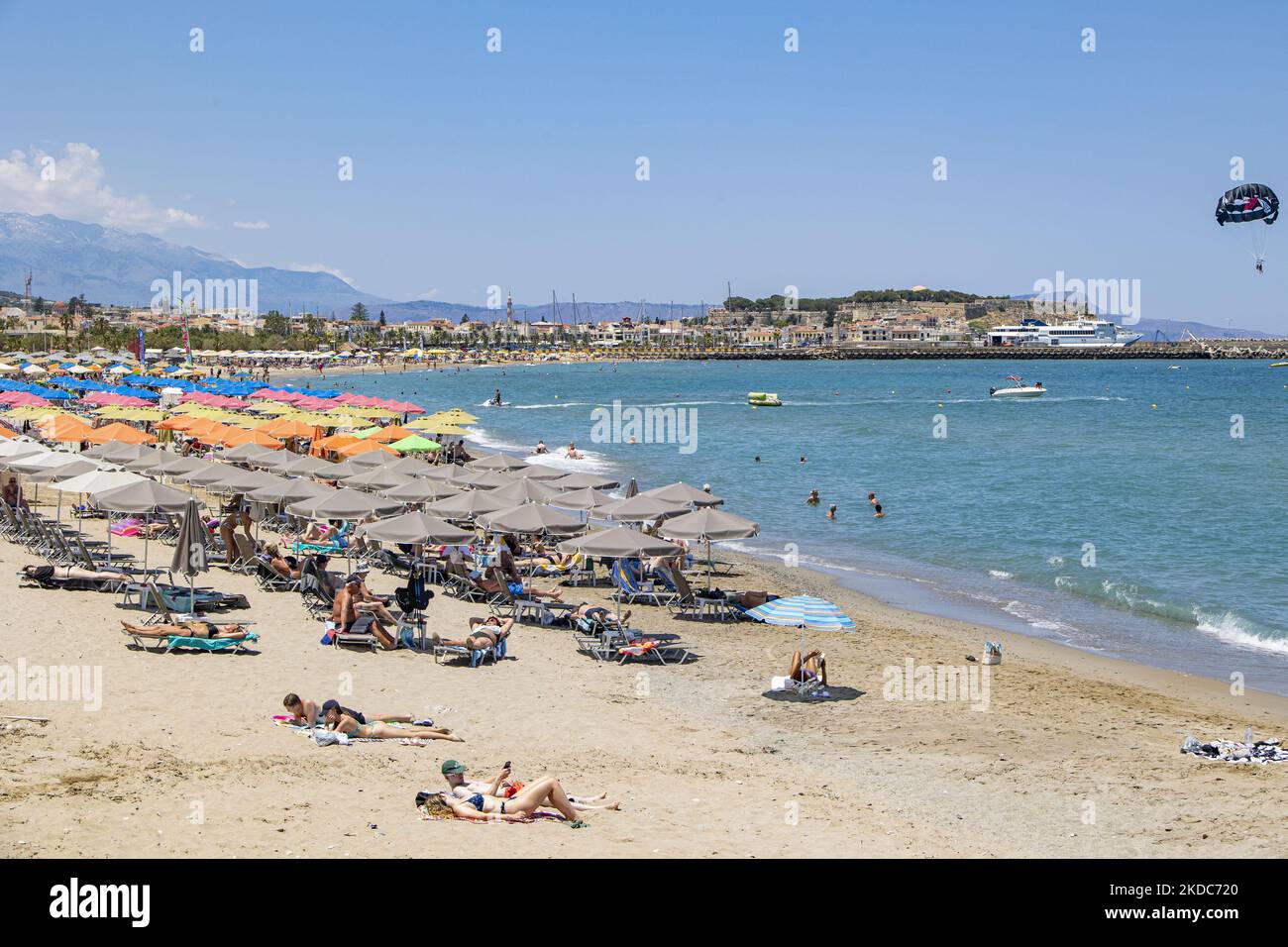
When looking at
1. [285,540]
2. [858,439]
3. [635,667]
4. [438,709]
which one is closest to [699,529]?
[635,667]

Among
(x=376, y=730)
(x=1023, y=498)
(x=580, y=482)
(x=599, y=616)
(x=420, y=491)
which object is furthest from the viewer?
(x=1023, y=498)

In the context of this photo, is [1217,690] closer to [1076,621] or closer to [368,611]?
[1076,621]

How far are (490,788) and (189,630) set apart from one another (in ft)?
19.6

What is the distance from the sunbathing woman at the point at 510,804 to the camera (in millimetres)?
7777

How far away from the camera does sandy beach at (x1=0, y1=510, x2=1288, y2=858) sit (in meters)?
7.43

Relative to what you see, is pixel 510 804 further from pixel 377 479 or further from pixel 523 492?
pixel 377 479

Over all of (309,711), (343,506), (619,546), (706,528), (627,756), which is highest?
(343,506)

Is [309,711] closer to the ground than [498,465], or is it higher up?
closer to the ground

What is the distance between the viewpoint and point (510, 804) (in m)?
7.83

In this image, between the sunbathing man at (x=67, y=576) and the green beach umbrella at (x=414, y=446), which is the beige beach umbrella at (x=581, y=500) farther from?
the green beach umbrella at (x=414, y=446)

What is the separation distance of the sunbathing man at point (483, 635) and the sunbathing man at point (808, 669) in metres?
3.43

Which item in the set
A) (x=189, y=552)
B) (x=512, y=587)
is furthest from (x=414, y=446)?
(x=189, y=552)

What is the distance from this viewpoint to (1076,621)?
1802 cm

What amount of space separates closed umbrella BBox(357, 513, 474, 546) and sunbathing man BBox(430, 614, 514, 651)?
1.99 metres
